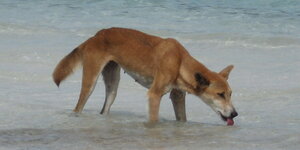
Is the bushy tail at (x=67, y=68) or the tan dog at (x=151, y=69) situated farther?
the bushy tail at (x=67, y=68)

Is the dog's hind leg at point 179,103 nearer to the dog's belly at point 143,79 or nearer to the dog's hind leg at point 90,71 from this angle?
the dog's belly at point 143,79

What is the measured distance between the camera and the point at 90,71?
10.7 meters

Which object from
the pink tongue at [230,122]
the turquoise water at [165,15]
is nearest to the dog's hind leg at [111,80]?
the pink tongue at [230,122]

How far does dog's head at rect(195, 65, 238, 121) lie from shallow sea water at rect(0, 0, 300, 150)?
198 mm

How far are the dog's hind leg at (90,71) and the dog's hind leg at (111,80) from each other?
1.09ft

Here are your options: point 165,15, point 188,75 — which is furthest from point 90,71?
point 165,15

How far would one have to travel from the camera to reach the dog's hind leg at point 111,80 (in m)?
11.1

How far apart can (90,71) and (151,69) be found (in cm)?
87

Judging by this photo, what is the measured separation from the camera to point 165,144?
8.80 meters

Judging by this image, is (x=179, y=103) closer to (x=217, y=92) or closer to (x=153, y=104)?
(x=153, y=104)

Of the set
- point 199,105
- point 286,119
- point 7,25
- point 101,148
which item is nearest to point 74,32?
point 7,25

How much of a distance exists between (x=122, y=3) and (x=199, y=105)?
43.9 ft

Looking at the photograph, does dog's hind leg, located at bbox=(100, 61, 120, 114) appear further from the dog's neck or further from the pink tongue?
the pink tongue

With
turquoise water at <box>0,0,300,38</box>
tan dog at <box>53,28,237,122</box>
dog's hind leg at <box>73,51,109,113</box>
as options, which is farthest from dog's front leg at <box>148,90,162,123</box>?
turquoise water at <box>0,0,300,38</box>
